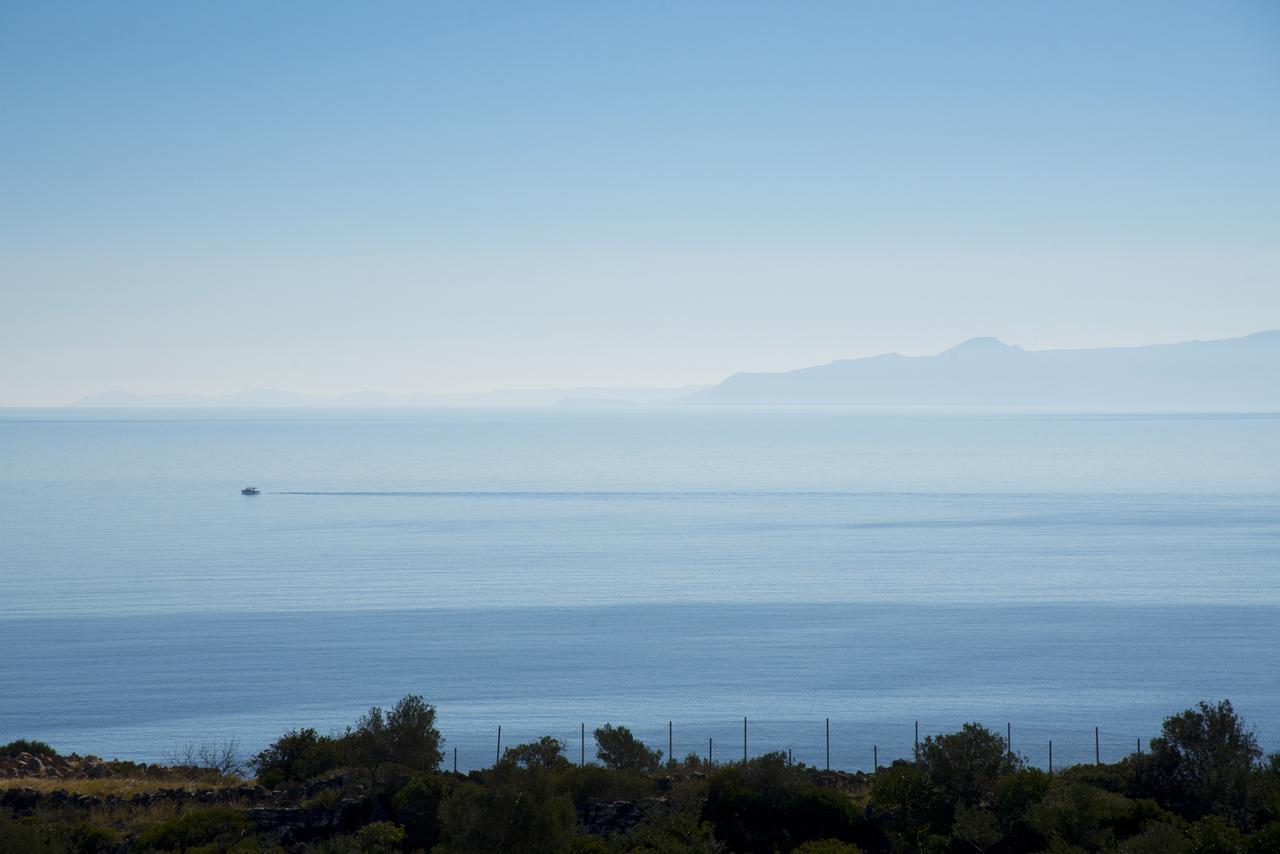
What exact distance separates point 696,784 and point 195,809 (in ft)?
41.9

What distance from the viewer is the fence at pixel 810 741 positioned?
4759 centimetres

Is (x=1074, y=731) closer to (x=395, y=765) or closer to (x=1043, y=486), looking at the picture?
(x=395, y=765)

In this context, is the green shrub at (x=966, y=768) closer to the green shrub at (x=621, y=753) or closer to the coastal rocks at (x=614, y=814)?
the coastal rocks at (x=614, y=814)

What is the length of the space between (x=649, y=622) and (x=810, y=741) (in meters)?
26.0

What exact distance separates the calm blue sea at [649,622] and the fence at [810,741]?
0.24 m

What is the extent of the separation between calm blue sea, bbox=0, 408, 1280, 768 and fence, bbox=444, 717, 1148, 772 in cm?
24

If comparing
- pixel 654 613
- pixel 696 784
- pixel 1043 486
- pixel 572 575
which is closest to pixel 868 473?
pixel 1043 486

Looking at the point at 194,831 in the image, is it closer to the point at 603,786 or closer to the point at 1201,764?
the point at 603,786

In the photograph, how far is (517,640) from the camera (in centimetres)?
7125

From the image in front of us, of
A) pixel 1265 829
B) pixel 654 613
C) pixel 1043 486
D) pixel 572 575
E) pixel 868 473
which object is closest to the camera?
pixel 1265 829

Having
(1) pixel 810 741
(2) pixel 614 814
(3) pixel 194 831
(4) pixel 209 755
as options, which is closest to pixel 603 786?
(2) pixel 614 814

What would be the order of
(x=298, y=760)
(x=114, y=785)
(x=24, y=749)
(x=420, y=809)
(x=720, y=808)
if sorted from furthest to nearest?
(x=24, y=749)
(x=298, y=760)
(x=114, y=785)
(x=720, y=808)
(x=420, y=809)

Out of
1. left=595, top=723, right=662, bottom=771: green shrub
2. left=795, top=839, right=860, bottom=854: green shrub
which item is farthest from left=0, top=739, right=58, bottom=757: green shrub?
left=795, top=839, right=860, bottom=854: green shrub

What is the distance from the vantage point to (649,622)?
7662cm
